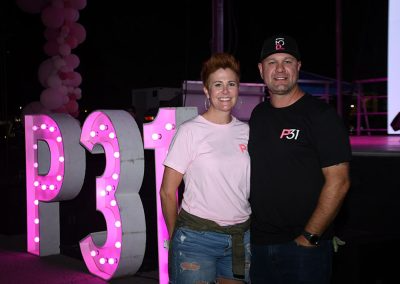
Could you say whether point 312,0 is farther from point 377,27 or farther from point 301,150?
point 301,150

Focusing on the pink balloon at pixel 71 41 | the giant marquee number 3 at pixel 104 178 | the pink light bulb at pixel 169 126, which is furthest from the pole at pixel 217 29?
the pink balloon at pixel 71 41

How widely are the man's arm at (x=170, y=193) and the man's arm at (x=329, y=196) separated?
0.71 meters

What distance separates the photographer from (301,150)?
8.60 ft

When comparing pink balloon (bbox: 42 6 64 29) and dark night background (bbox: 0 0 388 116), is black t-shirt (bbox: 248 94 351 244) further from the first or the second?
pink balloon (bbox: 42 6 64 29)

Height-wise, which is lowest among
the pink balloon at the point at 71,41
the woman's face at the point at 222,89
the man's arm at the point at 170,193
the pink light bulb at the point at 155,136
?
the man's arm at the point at 170,193

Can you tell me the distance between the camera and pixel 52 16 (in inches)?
453

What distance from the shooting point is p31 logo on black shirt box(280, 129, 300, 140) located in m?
2.62

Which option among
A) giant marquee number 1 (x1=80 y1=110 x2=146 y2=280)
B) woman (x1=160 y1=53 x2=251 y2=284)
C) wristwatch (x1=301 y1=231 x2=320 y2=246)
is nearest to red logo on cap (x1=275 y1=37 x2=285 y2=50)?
woman (x1=160 y1=53 x2=251 y2=284)

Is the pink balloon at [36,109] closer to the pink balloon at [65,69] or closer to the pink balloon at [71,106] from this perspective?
the pink balloon at [71,106]

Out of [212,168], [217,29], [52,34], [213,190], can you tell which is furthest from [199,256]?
[52,34]

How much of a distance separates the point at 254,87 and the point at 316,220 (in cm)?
615

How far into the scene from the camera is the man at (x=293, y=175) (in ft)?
8.42

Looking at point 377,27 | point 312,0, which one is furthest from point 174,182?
point 312,0

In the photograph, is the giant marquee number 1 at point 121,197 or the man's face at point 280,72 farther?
the giant marquee number 1 at point 121,197
